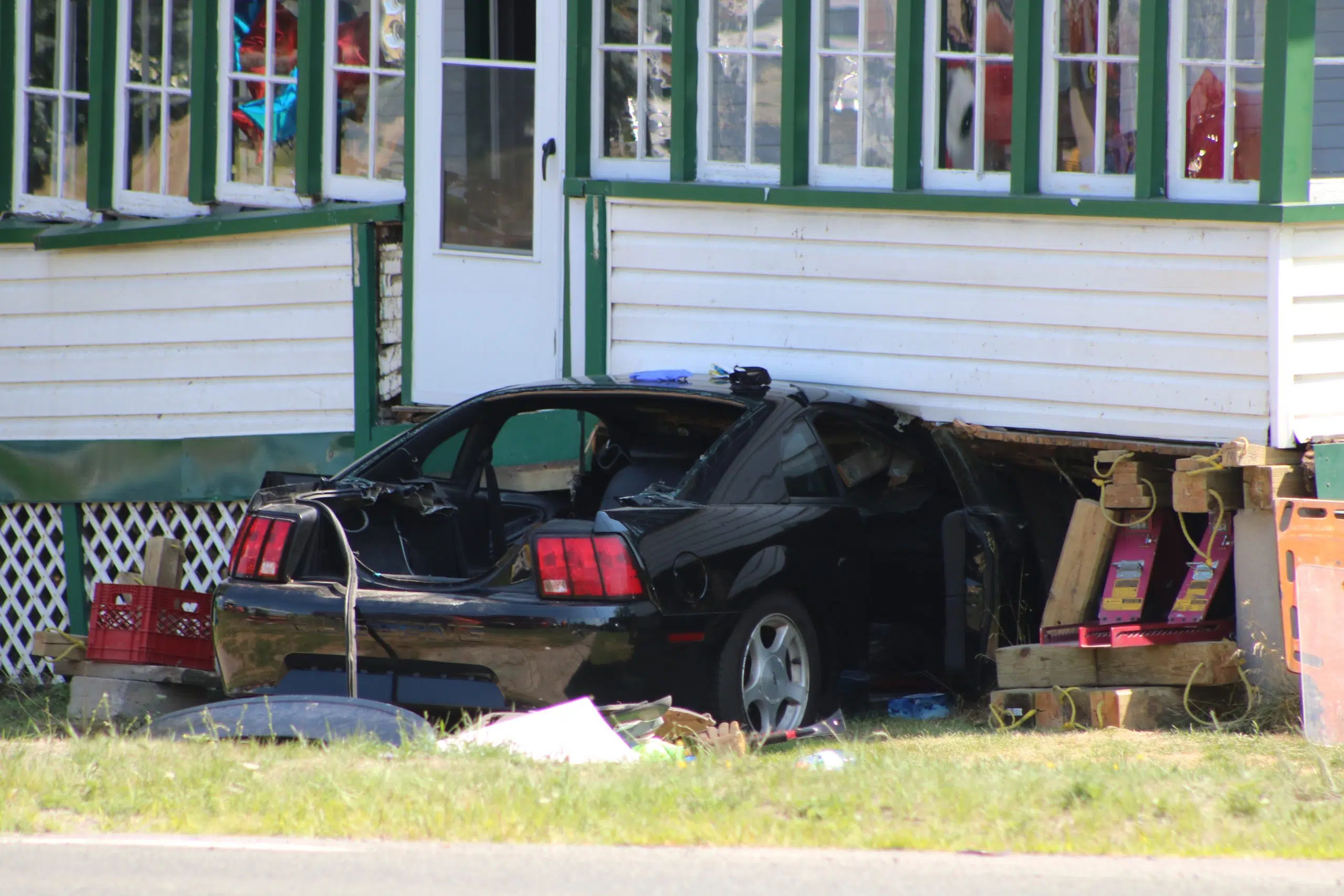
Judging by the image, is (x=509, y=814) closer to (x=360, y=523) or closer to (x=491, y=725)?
(x=491, y=725)

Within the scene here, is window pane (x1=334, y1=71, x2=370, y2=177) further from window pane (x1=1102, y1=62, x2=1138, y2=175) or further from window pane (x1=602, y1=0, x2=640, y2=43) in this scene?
window pane (x1=1102, y1=62, x2=1138, y2=175)

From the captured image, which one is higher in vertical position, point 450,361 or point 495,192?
point 495,192

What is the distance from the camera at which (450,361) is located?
10.4 meters

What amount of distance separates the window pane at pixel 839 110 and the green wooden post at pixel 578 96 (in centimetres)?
138

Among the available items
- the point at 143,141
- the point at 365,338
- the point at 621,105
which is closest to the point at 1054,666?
the point at 621,105

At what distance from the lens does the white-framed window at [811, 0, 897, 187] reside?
9367 millimetres

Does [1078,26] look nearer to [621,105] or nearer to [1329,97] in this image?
[621,105]

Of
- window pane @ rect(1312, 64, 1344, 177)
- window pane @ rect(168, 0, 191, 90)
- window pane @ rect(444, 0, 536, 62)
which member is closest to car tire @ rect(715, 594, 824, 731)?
window pane @ rect(444, 0, 536, 62)

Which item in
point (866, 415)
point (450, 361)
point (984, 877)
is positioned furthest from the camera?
point (450, 361)

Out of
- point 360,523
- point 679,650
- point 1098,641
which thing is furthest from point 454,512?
point 1098,641

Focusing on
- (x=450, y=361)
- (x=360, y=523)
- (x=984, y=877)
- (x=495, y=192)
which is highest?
(x=495, y=192)

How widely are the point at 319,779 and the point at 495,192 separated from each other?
17.8ft

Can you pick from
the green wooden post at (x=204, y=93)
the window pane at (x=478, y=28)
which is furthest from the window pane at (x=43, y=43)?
the window pane at (x=478, y=28)

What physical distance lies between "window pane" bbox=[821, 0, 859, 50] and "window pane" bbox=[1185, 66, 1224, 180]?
188 cm
